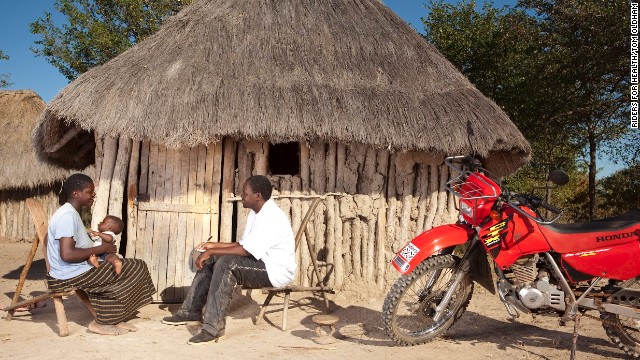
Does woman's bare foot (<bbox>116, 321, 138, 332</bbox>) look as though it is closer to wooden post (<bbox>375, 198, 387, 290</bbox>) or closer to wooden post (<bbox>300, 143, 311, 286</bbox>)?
wooden post (<bbox>300, 143, 311, 286</bbox>)

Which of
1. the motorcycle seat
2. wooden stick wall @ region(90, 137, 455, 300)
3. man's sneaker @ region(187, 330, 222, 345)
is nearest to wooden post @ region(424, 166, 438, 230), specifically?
wooden stick wall @ region(90, 137, 455, 300)

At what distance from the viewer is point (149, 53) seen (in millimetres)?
7043

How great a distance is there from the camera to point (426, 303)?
14.8 feet

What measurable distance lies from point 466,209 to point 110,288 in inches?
127

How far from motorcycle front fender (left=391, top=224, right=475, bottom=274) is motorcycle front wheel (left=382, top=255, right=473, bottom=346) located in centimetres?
11

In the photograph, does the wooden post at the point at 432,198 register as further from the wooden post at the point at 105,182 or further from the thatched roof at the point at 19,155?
the thatched roof at the point at 19,155

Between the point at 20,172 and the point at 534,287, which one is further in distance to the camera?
the point at 20,172

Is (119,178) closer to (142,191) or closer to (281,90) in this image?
(142,191)

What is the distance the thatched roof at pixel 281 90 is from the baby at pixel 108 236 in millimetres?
995

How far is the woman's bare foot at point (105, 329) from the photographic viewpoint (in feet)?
16.2

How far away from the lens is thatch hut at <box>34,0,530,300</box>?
6207 millimetres

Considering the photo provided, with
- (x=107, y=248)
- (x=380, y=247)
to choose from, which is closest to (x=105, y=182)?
(x=107, y=248)

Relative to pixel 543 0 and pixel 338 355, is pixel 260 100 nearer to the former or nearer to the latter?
pixel 338 355

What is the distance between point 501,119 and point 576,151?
10.3 m
